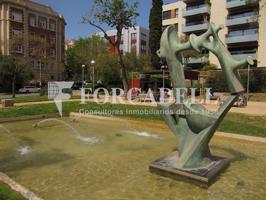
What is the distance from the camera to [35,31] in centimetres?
6244

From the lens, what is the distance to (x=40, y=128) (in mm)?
13344

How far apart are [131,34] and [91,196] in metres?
87.6

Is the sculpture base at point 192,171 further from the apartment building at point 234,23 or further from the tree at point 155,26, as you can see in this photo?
the tree at point 155,26

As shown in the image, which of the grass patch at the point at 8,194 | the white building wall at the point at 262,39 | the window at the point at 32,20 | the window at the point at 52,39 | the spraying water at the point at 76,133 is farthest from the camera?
the window at the point at 52,39

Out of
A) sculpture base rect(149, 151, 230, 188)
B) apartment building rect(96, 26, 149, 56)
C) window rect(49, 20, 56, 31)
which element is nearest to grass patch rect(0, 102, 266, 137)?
sculpture base rect(149, 151, 230, 188)

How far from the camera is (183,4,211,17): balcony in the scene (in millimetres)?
51394

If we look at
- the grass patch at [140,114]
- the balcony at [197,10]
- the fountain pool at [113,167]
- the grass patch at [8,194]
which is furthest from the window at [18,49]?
the grass patch at [8,194]

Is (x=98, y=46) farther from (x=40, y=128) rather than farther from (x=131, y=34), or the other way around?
(x=40, y=128)

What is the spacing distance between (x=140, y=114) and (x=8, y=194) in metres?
10.8

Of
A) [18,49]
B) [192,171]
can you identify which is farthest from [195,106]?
[18,49]

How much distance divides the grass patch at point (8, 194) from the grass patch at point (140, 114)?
851cm

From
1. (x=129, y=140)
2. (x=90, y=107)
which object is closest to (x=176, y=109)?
(x=129, y=140)

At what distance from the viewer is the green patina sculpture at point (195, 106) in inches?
249

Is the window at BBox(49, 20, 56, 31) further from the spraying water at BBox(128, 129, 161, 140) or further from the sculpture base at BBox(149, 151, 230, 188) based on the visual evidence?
the sculpture base at BBox(149, 151, 230, 188)
